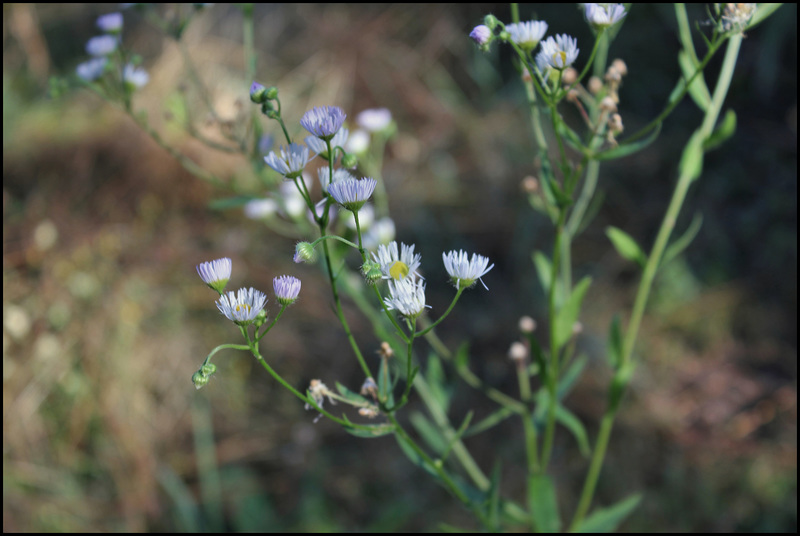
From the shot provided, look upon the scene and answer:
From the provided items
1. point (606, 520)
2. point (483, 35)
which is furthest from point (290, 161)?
point (606, 520)

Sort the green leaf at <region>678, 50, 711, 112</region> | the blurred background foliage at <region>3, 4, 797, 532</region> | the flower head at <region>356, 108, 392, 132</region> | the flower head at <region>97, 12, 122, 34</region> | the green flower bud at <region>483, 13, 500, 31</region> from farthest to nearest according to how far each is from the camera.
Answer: the blurred background foliage at <region>3, 4, 797, 532</region>
the flower head at <region>356, 108, 392, 132</region>
the flower head at <region>97, 12, 122, 34</region>
the green leaf at <region>678, 50, 711, 112</region>
the green flower bud at <region>483, 13, 500, 31</region>

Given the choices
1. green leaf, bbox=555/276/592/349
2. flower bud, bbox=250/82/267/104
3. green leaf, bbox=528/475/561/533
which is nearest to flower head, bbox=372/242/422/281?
flower bud, bbox=250/82/267/104

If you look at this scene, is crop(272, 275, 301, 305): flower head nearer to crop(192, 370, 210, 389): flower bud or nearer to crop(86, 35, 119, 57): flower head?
crop(192, 370, 210, 389): flower bud

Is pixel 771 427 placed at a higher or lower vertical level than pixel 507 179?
lower

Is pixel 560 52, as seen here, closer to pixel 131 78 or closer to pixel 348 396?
pixel 348 396

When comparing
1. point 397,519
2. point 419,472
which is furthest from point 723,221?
point 397,519

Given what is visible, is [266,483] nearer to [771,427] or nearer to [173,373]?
[173,373]

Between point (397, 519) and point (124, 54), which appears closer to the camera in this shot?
point (124, 54)

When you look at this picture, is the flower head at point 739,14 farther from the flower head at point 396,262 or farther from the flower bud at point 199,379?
the flower bud at point 199,379

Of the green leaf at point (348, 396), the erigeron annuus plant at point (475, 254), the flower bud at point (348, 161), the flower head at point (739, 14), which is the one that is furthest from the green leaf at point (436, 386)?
the flower head at point (739, 14)
